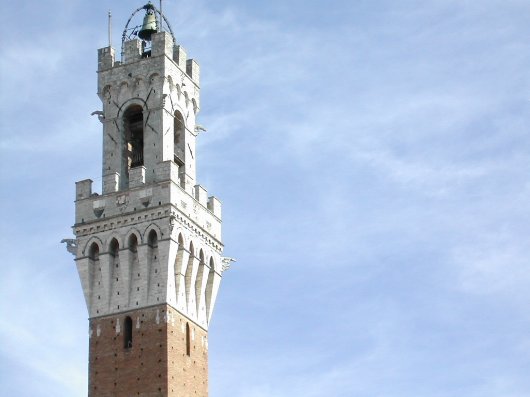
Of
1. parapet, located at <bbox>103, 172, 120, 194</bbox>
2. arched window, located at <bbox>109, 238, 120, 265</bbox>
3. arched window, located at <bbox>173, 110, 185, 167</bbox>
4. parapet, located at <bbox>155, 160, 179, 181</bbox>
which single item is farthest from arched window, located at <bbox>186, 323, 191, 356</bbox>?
arched window, located at <bbox>173, 110, 185, 167</bbox>

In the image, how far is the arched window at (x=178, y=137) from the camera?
7500cm

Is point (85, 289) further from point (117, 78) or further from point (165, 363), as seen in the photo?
point (117, 78)

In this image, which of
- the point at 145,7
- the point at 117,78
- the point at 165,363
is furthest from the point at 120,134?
the point at 165,363

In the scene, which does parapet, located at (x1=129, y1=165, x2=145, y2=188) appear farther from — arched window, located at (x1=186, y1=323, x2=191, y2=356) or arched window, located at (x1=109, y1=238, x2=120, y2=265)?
arched window, located at (x1=186, y1=323, x2=191, y2=356)

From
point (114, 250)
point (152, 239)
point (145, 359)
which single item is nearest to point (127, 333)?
point (145, 359)

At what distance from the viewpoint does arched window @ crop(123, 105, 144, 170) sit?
74875 millimetres

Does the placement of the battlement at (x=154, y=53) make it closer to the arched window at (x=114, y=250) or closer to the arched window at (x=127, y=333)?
the arched window at (x=114, y=250)

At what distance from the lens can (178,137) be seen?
7581cm

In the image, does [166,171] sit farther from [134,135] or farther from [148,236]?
[134,135]

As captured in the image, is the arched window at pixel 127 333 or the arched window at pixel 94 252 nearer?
the arched window at pixel 127 333

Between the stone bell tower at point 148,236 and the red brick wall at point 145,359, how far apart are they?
0.16ft

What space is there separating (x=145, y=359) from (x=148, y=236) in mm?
6435

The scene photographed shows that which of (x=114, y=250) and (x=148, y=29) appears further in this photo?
(x=148, y=29)

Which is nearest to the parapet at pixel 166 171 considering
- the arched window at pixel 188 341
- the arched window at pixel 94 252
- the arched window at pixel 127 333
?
the arched window at pixel 94 252
